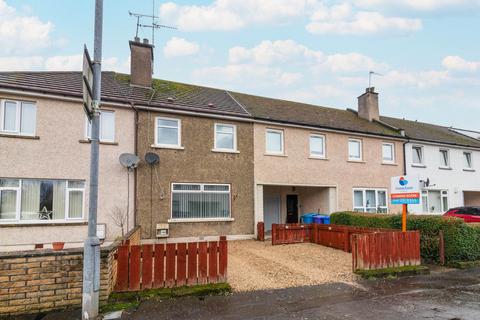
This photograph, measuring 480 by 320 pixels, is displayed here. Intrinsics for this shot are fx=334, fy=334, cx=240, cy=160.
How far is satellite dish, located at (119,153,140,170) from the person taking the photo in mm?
12500

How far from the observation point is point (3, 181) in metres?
11.2

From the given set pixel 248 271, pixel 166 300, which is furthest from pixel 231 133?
pixel 166 300

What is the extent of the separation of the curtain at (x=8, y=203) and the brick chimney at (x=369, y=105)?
20.0 meters

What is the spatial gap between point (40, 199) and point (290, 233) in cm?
925

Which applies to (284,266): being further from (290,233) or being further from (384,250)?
(290,233)

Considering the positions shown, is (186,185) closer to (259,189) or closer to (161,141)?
(161,141)

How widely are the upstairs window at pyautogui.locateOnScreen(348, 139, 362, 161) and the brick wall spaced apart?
15.2 metres

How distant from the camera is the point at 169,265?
21.5ft

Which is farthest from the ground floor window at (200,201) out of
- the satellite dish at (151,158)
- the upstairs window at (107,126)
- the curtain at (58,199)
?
the curtain at (58,199)

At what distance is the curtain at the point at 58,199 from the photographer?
464 inches

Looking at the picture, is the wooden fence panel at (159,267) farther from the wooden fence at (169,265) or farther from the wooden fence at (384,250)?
the wooden fence at (384,250)

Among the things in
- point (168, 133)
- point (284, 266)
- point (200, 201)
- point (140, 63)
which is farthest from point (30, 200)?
point (284, 266)

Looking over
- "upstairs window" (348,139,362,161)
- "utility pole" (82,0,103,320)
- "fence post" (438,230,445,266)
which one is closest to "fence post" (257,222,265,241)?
"fence post" (438,230,445,266)

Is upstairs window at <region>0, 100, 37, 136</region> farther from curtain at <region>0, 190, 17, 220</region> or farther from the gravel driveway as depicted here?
the gravel driveway
